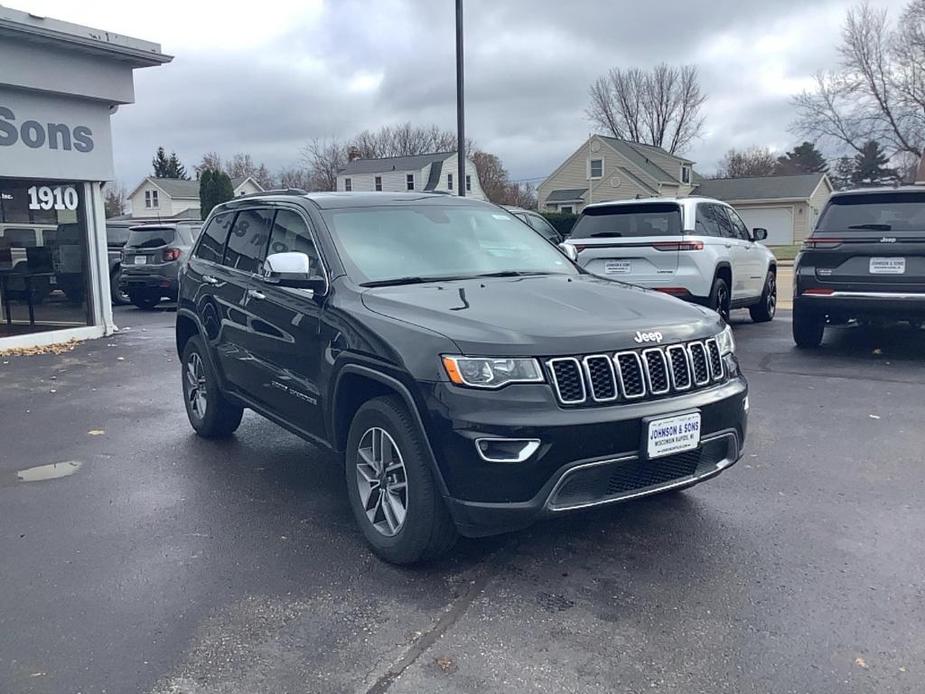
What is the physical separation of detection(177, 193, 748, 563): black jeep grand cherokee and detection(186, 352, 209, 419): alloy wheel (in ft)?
3.64

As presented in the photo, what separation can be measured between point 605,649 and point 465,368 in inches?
48.6

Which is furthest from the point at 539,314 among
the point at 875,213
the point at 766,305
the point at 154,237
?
the point at 154,237

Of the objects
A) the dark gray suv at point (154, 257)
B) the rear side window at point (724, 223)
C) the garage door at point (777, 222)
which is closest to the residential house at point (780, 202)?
the garage door at point (777, 222)

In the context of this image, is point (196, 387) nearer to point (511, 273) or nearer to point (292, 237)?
point (292, 237)

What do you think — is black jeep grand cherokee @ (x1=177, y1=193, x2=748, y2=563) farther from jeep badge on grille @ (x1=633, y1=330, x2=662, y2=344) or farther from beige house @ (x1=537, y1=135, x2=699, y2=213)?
beige house @ (x1=537, y1=135, x2=699, y2=213)

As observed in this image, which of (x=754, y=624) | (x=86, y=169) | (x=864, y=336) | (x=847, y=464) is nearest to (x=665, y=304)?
(x=754, y=624)

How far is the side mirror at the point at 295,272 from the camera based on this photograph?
170 inches

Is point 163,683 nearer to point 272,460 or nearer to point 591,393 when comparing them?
point 591,393

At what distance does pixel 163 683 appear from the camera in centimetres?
295

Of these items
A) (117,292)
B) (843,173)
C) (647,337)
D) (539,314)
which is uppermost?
(843,173)

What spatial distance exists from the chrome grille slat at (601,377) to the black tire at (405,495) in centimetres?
77

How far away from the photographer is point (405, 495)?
3801 mm

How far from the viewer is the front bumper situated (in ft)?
11.0

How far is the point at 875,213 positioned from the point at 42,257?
10.9m
